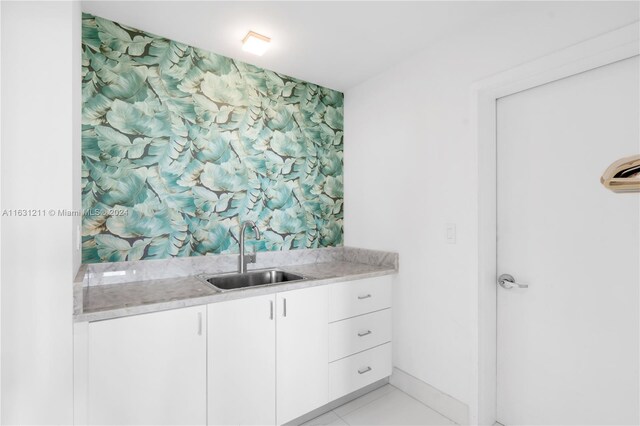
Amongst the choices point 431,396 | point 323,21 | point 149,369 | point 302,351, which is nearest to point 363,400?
point 431,396

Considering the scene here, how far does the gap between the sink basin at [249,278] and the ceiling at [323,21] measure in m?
1.51

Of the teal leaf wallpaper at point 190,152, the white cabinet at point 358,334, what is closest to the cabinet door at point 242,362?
the white cabinet at point 358,334

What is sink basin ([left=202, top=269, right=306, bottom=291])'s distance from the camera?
208 centimetres

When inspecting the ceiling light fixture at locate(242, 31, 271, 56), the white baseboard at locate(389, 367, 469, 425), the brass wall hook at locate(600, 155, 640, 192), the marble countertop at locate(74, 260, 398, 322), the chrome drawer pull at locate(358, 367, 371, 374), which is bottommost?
the white baseboard at locate(389, 367, 469, 425)

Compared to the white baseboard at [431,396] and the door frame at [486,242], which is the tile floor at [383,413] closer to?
the white baseboard at [431,396]

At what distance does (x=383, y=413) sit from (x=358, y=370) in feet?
0.94

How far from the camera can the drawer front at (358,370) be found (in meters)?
2.02

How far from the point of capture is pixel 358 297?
2.15 meters

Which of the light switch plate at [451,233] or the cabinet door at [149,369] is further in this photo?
the light switch plate at [451,233]

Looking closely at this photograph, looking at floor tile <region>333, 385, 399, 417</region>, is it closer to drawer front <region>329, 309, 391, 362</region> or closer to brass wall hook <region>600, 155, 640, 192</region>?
drawer front <region>329, 309, 391, 362</region>

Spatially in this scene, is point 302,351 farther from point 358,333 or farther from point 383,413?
point 383,413

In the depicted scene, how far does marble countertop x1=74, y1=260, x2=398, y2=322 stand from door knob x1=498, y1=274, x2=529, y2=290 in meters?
0.70

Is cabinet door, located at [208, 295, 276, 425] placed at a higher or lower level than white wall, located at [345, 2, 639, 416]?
lower
